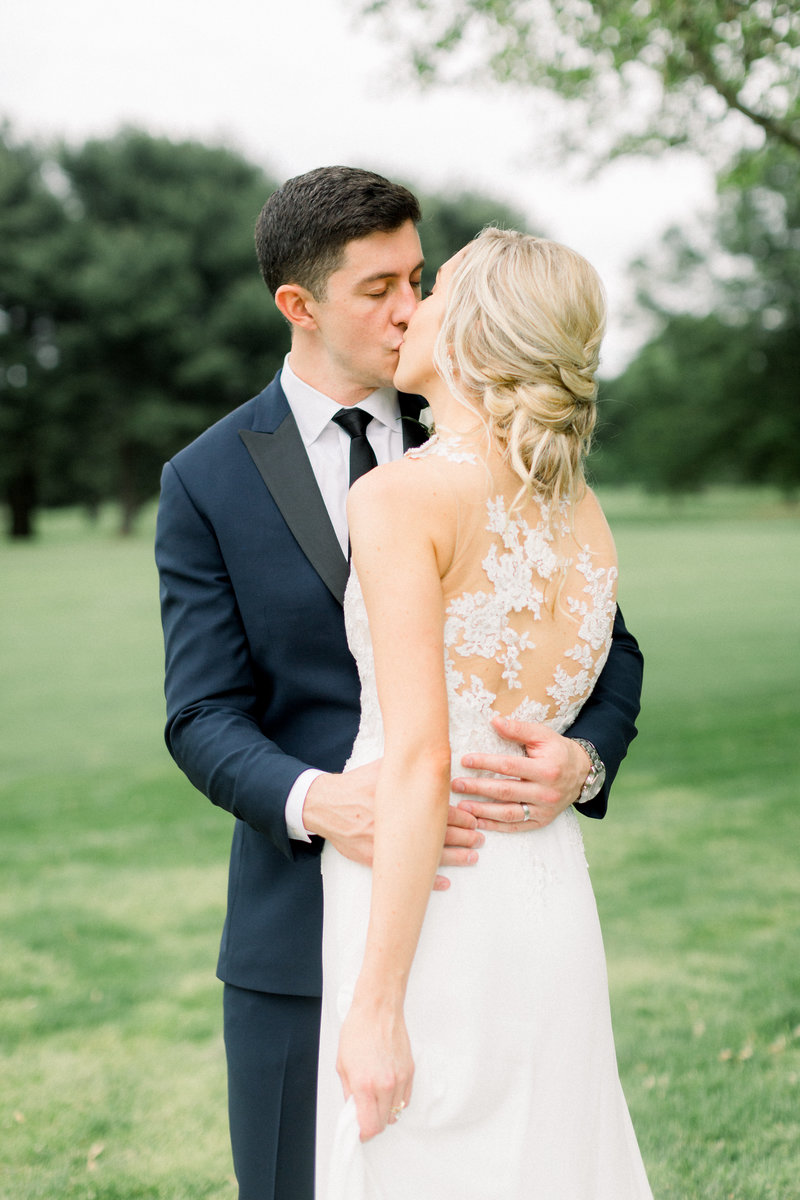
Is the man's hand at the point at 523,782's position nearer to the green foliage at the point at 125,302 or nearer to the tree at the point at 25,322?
the green foliage at the point at 125,302

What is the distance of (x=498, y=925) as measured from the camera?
2.12 m

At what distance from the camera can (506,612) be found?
212 cm

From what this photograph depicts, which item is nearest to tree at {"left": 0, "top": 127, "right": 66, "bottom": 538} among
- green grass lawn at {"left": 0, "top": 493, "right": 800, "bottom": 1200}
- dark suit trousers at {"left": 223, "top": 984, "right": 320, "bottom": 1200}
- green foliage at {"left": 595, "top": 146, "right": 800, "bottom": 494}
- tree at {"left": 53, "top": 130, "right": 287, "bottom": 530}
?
tree at {"left": 53, "top": 130, "right": 287, "bottom": 530}

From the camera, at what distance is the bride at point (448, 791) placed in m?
→ 1.95

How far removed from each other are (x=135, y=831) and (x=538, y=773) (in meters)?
6.97

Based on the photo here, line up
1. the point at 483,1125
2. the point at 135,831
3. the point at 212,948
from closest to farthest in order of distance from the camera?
the point at 483,1125 < the point at 212,948 < the point at 135,831

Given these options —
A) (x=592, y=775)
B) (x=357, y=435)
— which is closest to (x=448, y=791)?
(x=592, y=775)

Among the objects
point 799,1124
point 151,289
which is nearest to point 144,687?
point 799,1124

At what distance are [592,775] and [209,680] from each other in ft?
2.79

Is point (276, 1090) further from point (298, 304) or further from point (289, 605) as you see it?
point (298, 304)

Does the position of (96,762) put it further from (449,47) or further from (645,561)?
(645,561)

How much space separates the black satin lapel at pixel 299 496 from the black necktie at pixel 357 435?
0.39 feet

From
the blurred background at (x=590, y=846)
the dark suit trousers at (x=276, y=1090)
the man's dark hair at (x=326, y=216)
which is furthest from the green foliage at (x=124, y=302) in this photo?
the dark suit trousers at (x=276, y=1090)

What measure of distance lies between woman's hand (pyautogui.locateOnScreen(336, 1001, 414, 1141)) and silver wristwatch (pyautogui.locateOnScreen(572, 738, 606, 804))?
2.18ft
